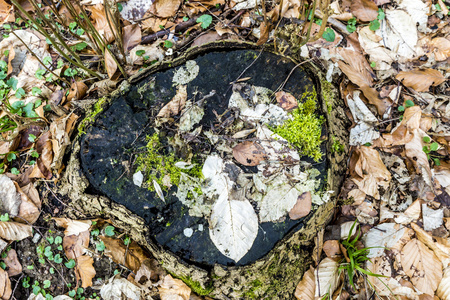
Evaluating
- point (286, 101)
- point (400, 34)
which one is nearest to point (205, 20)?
point (286, 101)

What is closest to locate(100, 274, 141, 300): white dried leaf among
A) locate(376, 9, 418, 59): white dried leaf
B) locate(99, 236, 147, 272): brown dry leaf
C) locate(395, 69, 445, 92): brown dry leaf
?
locate(99, 236, 147, 272): brown dry leaf

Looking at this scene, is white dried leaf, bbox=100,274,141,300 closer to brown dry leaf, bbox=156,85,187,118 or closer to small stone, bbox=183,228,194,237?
small stone, bbox=183,228,194,237

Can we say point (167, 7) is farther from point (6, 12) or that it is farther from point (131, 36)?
point (6, 12)

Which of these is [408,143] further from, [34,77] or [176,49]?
[34,77]

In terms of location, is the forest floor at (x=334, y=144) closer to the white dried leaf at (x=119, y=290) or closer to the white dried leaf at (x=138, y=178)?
the white dried leaf at (x=119, y=290)

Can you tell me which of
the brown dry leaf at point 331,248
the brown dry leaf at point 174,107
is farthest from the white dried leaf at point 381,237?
the brown dry leaf at point 174,107
